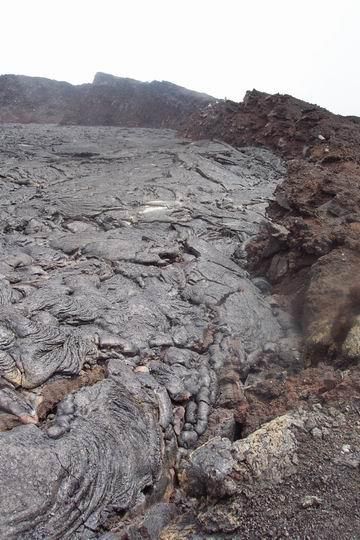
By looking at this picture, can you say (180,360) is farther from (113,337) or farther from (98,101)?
(98,101)

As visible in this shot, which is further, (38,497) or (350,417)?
(350,417)

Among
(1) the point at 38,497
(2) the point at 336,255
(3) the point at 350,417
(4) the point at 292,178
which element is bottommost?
(1) the point at 38,497

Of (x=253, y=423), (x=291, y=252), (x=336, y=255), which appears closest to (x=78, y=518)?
(x=253, y=423)

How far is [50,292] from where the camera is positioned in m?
4.55

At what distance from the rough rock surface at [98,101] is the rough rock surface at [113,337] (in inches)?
624

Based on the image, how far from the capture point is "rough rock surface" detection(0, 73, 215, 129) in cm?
2344

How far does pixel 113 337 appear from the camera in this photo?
4105 mm

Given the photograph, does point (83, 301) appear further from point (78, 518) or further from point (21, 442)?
point (78, 518)

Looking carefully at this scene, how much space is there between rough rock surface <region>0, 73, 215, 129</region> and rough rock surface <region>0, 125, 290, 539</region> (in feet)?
52.0

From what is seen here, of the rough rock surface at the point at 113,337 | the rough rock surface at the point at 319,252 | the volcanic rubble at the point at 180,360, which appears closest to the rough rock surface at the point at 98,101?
the rough rock surface at the point at 319,252

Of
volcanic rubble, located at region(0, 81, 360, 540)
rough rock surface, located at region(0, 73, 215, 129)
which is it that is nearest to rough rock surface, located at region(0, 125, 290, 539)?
volcanic rubble, located at region(0, 81, 360, 540)

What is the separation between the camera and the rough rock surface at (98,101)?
23.4m

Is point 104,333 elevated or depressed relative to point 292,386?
depressed

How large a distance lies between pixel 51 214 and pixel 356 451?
593 cm
